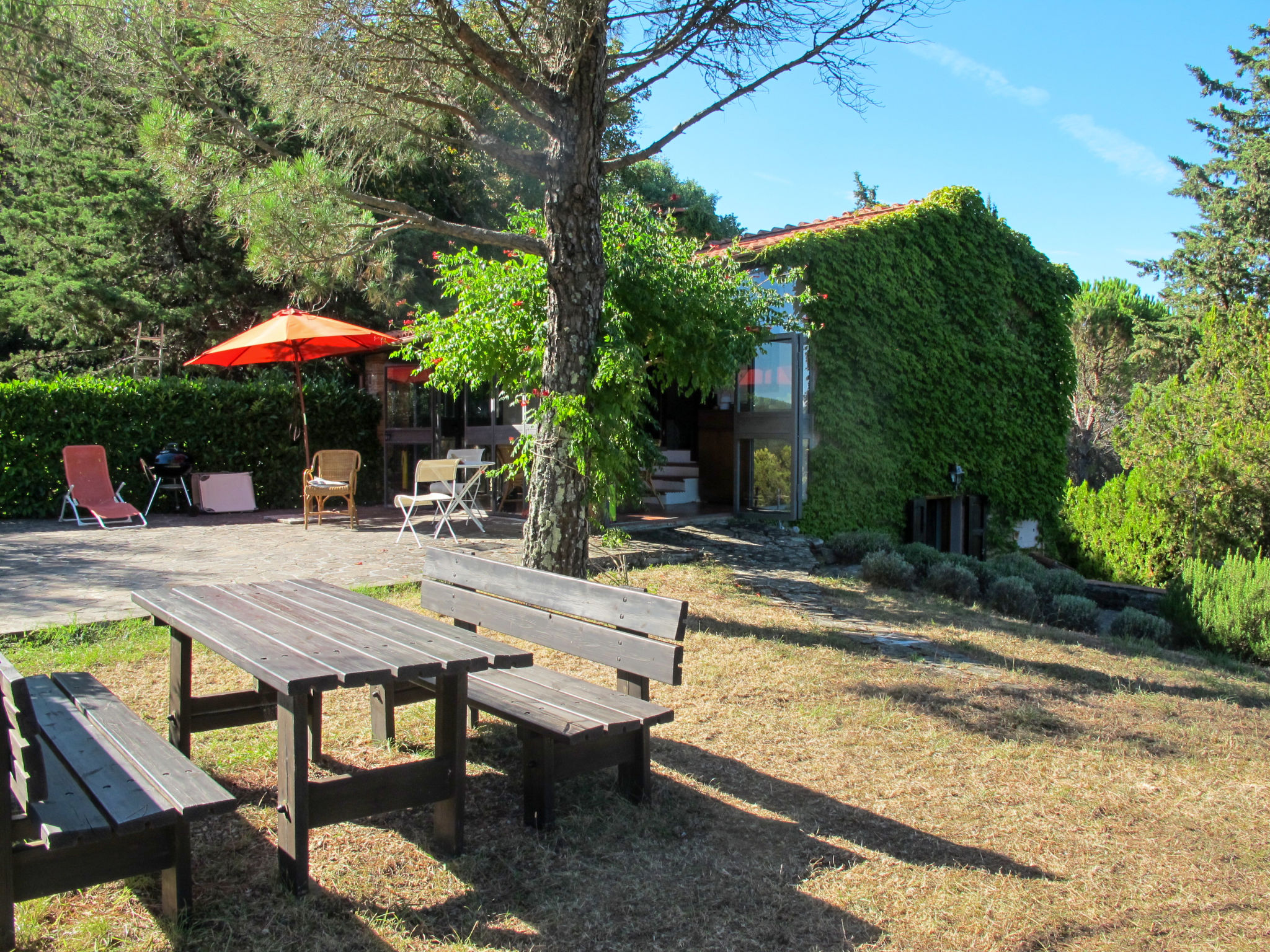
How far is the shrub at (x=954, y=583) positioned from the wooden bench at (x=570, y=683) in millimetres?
5796

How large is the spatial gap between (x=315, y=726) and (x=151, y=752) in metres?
1.09

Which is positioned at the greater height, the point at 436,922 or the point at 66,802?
the point at 66,802

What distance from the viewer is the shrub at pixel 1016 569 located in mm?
9318

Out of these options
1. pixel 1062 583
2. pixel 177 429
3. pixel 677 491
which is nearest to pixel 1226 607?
pixel 1062 583

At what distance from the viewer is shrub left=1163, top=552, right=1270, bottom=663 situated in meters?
8.24

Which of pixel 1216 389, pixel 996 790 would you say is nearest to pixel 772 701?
pixel 996 790

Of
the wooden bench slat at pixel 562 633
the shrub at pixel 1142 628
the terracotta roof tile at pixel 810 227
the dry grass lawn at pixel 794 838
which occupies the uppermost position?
the terracotta roof tile at pixel 810 227

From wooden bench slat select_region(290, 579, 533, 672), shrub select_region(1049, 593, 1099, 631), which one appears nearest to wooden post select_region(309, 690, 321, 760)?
wooden bench slat select_region(290, 579, 533, 672)

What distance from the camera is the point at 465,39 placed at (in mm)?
5500

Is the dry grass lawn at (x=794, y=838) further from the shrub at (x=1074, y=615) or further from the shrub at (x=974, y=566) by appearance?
the shrub at (x=974, y=566)

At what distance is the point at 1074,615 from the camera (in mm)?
8375

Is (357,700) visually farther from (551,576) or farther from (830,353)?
(830,353)

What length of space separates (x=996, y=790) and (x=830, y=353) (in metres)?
8.03

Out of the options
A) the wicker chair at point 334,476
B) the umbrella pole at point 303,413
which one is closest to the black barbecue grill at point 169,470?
the umbrella pole at point 303,413
